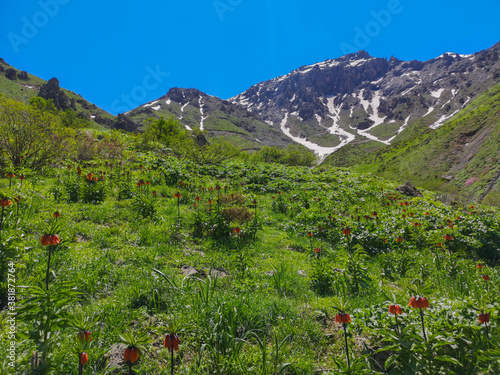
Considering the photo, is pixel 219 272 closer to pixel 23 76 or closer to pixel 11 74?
pixel 11 74

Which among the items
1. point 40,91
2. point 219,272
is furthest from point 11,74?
point 219,272

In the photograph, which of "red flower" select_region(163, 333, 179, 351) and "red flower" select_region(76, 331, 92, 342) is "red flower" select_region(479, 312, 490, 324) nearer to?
"red flower" select_region(163, 333, 179, 351)

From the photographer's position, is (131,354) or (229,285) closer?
(131,354)

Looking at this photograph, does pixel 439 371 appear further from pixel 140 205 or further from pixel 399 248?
pixel 140 205

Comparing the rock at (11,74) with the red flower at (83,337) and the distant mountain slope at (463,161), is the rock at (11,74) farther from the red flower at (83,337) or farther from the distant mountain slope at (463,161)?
the red flower at (83,337)

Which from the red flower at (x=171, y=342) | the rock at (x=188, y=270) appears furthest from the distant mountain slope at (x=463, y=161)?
the red flower at (x=171, y=342)

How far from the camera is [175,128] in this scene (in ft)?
119

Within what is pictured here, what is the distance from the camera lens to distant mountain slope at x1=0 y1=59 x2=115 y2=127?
94.8m

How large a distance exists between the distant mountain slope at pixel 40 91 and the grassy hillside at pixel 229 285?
362ft

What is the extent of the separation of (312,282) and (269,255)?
1581mm

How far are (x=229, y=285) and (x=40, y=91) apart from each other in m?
134

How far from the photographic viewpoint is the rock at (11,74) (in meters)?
112

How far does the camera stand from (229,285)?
4.60 m

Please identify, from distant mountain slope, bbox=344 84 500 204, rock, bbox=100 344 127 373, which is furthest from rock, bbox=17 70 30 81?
rock, bbox=100 344 127 373
